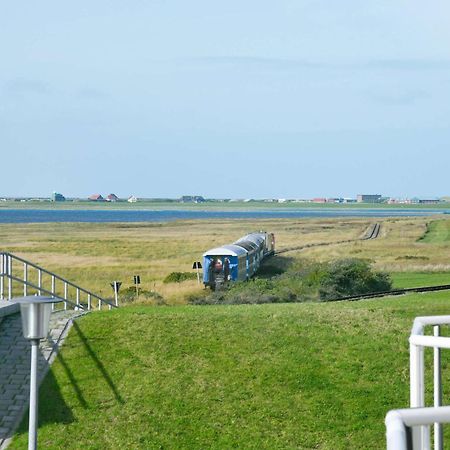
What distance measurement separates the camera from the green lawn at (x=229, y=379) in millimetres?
15742

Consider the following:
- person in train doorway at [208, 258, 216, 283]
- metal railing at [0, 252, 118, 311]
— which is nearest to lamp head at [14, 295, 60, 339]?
metal railing at [0, 252, 118, 311]

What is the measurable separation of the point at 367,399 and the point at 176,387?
3.88 meters

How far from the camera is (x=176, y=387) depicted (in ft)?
56.6

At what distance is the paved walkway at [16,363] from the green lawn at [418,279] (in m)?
21.5

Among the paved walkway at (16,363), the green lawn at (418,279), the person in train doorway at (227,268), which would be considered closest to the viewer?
the paved walkway at (16,363)

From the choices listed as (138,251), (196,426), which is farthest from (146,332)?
(138,251)

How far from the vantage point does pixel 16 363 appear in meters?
18.5

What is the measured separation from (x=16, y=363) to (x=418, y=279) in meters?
29.0

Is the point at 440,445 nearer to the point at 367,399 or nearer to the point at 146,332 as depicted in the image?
the point at 367,399

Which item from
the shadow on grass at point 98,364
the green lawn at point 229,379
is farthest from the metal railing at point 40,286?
the green lawn at point 229,379

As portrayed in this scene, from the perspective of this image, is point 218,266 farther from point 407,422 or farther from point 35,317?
point 407,422

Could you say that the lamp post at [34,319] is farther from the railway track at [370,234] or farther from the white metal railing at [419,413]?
the railway track at [370,234]

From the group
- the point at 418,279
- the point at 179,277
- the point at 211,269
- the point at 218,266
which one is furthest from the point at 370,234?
the point at 218,266

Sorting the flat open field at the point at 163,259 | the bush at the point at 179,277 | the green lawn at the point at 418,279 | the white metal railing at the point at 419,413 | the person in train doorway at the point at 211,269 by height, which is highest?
the white metal railing at the point at 419,413
